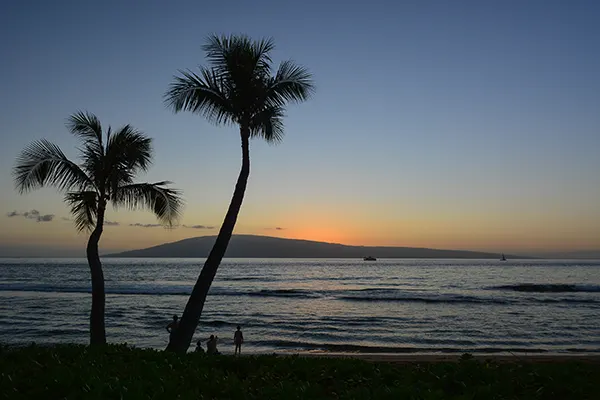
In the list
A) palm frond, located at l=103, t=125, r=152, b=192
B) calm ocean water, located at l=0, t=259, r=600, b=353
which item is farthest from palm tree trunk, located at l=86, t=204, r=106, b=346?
calm ocean water, located at l=0, t=259, r=600, b=353

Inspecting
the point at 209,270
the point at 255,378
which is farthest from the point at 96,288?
the point at 255,378

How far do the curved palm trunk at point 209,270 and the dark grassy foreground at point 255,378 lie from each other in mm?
4166

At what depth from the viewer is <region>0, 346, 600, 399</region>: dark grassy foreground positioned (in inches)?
185

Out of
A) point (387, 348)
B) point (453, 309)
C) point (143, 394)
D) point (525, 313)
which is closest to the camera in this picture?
point (143, 394)

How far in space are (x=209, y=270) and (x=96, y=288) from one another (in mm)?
3308

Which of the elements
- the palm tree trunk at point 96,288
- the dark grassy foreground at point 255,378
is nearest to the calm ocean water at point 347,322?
the palm tree trunk at point 96,288

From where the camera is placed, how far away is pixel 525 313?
125ft

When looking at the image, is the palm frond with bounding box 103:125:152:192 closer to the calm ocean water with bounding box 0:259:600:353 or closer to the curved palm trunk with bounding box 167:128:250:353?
the curved palm trunk with bounding box 167:128:250:353

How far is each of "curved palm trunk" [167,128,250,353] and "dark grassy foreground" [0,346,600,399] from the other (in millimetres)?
4166

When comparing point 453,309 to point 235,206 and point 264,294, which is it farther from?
point 235,206

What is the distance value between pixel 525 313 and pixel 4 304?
40.8 metres

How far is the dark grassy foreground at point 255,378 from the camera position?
4.69 m

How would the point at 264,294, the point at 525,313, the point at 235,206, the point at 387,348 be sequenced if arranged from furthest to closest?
the point at 264,294 < the point at 525,313 < the point at 387,348 < the point at 235,206

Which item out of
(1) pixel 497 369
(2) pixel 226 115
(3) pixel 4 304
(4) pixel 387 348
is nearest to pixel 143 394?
(1) pixel 497 369
